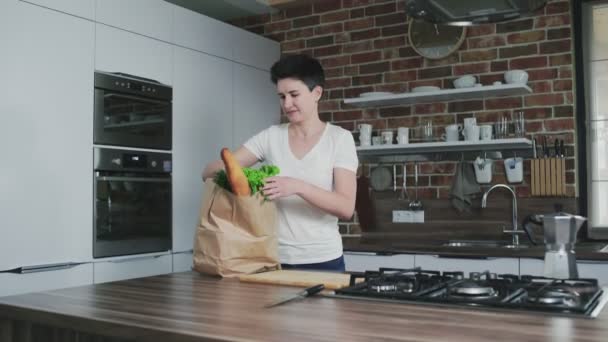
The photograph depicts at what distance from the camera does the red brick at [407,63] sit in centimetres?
406

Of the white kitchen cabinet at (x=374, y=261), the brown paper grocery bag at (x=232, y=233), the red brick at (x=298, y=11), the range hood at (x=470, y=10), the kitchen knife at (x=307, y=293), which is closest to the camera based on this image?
the kitchen knife at (x=307, y=293)

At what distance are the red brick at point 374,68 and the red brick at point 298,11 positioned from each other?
58 cm

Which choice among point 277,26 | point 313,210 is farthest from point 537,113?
point 313,210

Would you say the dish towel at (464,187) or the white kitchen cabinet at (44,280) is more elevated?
the dish towel at (464,187)

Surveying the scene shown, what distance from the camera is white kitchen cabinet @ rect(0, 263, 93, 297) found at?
9.00 feet

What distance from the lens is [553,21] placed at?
3.67 metres

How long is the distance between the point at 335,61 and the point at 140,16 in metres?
1.46

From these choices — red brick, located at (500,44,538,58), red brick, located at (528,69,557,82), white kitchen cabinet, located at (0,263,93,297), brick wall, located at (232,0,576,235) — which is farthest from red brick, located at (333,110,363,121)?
white kitchen cabinet, located at (0,263,93,297)

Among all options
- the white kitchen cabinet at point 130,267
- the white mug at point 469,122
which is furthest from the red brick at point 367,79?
the white kitchen cabinet at point 130,267

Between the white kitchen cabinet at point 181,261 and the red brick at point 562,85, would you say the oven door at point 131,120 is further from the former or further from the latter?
the red brick at point 562,85

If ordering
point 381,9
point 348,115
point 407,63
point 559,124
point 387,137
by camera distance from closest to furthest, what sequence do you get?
point 559,124, point 387,137, point 407,63, point 381,9, point 348,115

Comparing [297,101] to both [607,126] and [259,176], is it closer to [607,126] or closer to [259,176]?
[259,176]

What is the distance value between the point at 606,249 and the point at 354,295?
6.69 feet

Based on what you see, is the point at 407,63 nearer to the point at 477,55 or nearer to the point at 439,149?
the point at 477,55
